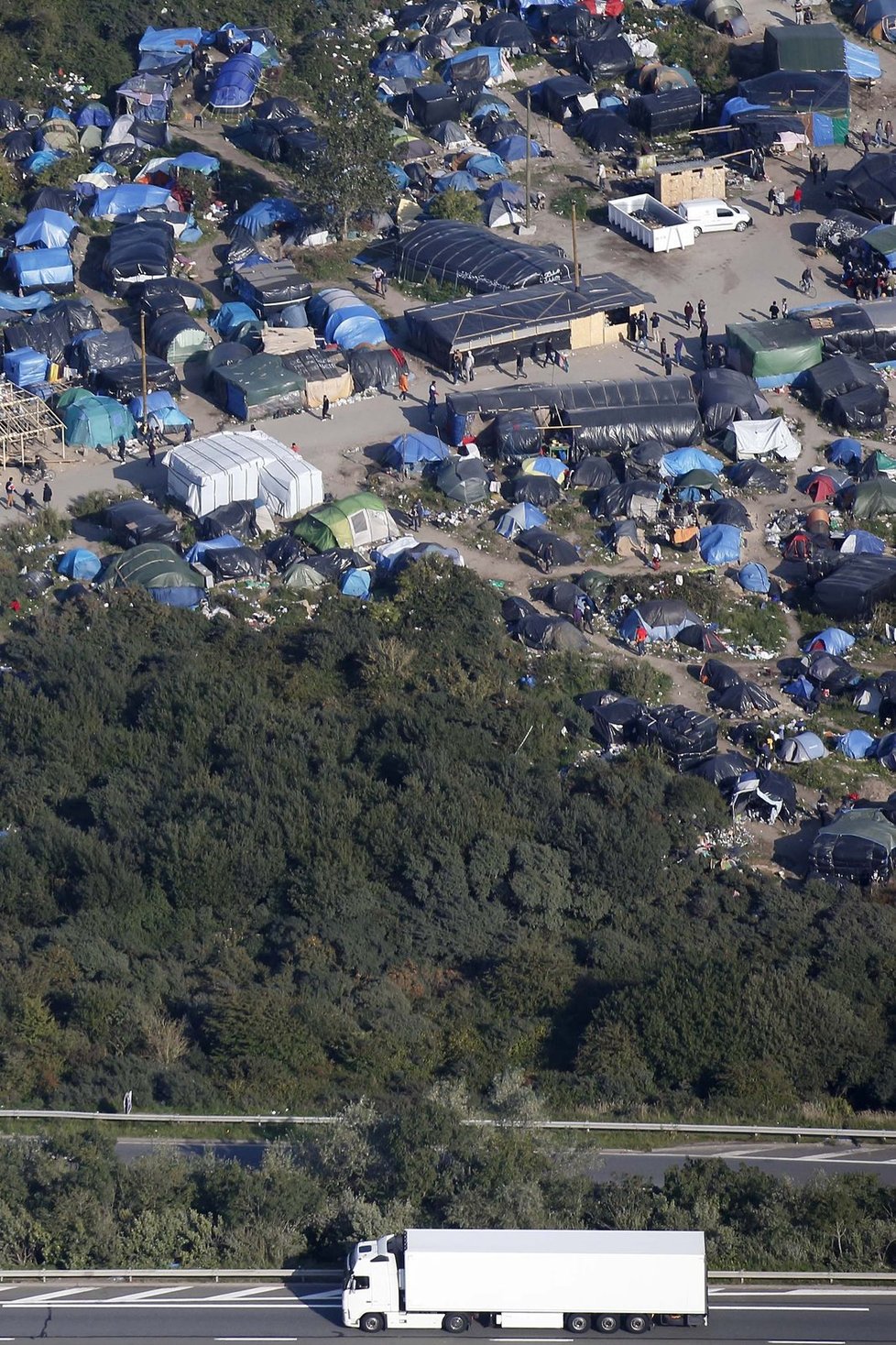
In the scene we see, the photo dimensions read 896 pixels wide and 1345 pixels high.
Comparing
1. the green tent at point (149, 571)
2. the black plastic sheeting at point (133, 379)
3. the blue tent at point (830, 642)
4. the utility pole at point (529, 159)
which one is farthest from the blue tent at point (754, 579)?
the utility pole at point (529, 159)

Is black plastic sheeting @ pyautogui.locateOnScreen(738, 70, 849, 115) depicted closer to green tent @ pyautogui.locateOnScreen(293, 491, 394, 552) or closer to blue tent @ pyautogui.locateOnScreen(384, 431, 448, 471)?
blue tent @ pyautogui.locateOnScreen(384, 431, 448, 471)

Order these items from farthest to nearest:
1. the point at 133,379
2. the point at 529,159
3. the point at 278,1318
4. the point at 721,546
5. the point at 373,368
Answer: the point at 529,159 → the point at 373,368 → the point at 133,379 → the point at 721,546 → the point at 278,1318

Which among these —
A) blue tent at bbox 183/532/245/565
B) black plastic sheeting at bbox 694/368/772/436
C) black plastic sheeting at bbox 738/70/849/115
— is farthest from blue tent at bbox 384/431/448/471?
black plastic sheeting at bbox 738/70/849/115

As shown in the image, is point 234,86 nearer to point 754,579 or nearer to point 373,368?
point 373,368

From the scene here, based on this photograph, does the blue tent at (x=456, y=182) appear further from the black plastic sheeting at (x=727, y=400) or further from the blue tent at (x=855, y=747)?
the blue tent at (x=855, y=747)

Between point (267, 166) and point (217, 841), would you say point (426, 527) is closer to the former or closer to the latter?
point (217, 841)

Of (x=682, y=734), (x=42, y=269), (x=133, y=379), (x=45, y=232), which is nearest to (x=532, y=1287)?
(x=682, y=734)

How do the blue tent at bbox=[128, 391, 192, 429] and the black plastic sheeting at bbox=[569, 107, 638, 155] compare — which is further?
the black plastic sheeting at bbox=[569, 107, 638, 155]
